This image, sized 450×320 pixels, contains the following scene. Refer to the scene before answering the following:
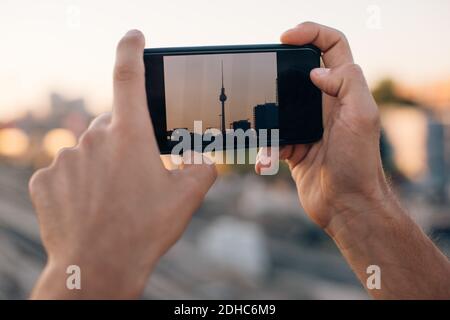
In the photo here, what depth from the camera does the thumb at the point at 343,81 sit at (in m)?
1.51

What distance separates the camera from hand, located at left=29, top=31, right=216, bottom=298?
98 centimetres

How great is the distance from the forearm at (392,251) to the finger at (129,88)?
0.76 metres

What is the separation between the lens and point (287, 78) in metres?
1.60

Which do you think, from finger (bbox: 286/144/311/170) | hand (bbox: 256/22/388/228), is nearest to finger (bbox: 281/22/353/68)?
hand (bbox: 256/22/388/228)

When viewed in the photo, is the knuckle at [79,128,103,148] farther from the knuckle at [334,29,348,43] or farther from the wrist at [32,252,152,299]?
the knuckle at [334,29,348,43]

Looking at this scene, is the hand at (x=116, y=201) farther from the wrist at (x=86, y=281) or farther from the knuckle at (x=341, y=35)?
the knuckle at (x=341, y=35)

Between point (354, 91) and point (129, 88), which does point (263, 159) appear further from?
point (129, 88)

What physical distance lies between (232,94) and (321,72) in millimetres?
262

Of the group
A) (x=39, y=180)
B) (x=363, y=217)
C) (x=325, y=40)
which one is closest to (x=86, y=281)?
(x=39, y=180)

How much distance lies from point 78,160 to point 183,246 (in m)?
24.2

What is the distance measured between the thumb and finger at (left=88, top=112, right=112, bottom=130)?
0.67 metres

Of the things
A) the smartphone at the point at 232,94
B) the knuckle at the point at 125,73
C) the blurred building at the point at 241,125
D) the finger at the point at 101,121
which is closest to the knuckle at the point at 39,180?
the finger at the point at 101,121

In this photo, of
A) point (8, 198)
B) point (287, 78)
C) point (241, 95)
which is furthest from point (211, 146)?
point (8, 198)

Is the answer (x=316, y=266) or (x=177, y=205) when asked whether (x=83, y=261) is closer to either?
(x=177, y=205)
